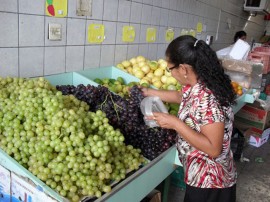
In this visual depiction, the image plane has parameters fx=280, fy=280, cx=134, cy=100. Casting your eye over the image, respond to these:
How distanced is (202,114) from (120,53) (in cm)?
162

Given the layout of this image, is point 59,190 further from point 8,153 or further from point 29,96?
point 29,96

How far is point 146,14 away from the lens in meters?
3.16

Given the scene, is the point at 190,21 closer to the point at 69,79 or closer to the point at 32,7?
the point at 69,79

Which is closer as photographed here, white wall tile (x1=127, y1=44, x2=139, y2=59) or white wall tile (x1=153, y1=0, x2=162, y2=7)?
white wall tile (x1=127, y1=44, x2=139, y2=59)

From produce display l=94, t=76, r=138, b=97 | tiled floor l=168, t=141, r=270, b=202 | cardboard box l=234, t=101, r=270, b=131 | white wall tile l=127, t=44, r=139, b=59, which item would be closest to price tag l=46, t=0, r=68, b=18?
produce display l=94, t=76, r=138, b=97

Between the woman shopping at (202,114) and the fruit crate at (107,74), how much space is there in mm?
1034

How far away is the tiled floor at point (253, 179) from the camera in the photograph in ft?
10.0

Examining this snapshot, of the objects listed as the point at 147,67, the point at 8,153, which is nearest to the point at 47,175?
the point at 8,153

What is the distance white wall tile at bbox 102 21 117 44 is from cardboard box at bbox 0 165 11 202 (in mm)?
1582

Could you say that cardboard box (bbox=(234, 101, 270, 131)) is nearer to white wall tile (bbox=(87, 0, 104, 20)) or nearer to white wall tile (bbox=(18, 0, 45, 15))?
white wall tile (bbox=(87, 0, 104, 20))

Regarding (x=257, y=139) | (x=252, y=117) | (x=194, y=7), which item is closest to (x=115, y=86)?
(x=194, y=7)

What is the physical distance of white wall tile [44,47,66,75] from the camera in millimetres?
2096

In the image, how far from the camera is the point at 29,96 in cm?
148

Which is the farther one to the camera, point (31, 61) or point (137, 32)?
point (137, 32)
